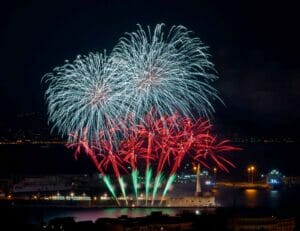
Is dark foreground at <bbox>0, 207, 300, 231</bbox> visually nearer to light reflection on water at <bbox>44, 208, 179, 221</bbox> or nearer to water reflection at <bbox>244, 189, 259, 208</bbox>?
light reflection on water at <bbox>44, 208, 179, 221</bbox>

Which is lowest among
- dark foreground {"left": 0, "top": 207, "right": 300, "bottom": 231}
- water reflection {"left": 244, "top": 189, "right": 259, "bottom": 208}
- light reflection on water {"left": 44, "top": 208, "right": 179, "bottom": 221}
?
dark foreground {"left": 0, "top": 207, "right": 300, "bottom": 231}

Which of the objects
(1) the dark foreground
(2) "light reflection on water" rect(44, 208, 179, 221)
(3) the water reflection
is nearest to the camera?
(1) the dark foreground

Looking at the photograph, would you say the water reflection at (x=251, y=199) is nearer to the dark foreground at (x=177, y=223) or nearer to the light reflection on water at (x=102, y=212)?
the light reflection on water at (x=102, y=212)

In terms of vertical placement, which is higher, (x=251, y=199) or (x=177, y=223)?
(x=251, y=199)

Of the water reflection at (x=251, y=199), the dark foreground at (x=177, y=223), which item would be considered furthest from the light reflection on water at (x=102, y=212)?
the water reflection at (x=251, y=199)

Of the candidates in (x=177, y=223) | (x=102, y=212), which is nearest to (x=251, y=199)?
(x=102, y=212)

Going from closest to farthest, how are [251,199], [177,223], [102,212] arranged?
[177,223] < [102,212] < [251,199]

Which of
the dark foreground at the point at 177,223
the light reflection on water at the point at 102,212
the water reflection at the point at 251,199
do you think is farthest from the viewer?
the water reflection at the point at 251,199

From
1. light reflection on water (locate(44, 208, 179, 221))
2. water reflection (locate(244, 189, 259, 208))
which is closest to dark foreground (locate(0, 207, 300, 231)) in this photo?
light reflection on water (locate(44, 208, 179, 221))

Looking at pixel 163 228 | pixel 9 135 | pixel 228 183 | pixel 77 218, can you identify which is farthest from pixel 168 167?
pixel 163 228

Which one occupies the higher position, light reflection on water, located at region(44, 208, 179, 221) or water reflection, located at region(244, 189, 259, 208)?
water reflection, located at region(244, 189, 259, 208)

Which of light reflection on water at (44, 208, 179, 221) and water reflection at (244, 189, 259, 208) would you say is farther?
water reflection at (244, 189, 259, 208)

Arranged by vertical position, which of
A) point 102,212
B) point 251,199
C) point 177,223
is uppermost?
point 251,199

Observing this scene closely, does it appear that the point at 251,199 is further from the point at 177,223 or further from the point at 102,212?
the point at 177,223
